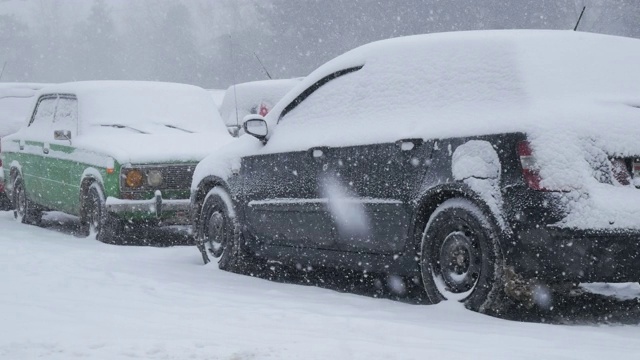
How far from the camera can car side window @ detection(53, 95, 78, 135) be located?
11.2 metres

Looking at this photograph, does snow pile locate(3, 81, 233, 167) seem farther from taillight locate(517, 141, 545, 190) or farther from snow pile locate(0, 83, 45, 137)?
taillight locate(517, 141, 545, 190)

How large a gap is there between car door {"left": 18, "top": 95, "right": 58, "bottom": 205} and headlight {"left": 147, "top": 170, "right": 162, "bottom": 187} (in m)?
2.15

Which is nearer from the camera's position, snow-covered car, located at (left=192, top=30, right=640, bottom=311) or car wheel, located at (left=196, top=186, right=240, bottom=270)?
snow-covered car, located at (left=192, top=30, right=640, bottom=311)

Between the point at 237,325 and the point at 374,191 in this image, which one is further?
the point at 374,191

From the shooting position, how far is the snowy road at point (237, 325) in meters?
4.63

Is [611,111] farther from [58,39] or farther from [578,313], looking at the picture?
[58,39]

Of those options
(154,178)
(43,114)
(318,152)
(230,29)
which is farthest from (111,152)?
(230,29)

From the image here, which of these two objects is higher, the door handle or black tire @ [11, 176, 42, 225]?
the door handle

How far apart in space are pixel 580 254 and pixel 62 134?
22.6 feet

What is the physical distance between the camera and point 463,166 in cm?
580

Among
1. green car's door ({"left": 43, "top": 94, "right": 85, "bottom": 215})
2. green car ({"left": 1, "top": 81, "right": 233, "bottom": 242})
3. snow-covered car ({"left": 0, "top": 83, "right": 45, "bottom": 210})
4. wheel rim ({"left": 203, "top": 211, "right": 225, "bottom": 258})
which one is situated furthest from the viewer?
snow-covered car ({"left": 0, "top": 83, "right": 45, "bottom": 210})

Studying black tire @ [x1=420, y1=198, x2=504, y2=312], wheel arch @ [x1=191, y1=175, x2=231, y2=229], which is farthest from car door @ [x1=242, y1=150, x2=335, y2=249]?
black tire @ [x1=420, y1=198, x2=504, y2=312]

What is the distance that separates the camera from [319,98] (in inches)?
288

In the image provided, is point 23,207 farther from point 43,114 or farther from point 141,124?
point 141,124
